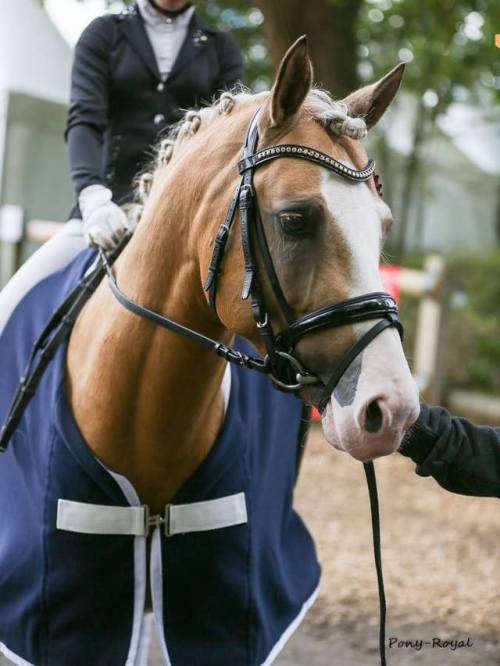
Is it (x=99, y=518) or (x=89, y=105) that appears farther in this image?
(x=89, y=105)

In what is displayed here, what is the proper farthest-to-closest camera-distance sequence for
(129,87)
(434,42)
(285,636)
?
(434,42) → (129,87) → (285,636)

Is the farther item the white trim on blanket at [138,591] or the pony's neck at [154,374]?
the white trim on blanket at [138,591]

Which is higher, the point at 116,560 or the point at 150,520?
the point at 150,520

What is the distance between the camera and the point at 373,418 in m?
2.20

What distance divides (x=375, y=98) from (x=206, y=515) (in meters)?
1.42

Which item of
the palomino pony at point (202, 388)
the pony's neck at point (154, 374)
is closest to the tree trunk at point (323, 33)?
the palomino pony at point (202, 388)

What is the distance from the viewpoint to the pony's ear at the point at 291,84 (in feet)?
7.79

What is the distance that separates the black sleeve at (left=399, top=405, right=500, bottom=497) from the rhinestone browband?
2.71 ft

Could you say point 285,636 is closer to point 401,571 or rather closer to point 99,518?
point 99,518

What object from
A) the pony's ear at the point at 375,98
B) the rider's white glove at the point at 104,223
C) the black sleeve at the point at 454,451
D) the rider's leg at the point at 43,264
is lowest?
the black sleeve at the point at 454,451

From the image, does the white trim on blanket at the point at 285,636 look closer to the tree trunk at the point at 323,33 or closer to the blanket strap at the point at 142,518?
the blanket strap at the point at 142,518

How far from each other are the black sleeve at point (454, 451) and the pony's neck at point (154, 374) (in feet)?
2.18

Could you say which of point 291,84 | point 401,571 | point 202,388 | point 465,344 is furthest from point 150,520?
point 465,344

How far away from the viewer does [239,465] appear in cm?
311
